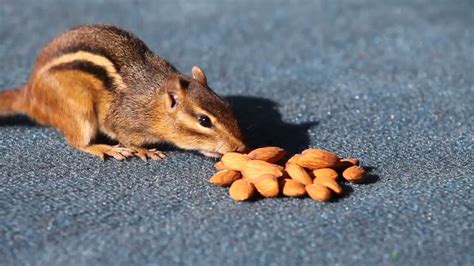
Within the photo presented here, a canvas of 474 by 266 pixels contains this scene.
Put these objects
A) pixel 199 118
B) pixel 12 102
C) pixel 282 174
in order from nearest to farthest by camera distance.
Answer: pixel 282 174 → pixel 199 118 → pixel 12 102

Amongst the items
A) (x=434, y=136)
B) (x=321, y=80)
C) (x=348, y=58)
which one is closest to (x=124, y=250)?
(x=434, y=136)

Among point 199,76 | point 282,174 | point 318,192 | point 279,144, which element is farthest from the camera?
point 279,144

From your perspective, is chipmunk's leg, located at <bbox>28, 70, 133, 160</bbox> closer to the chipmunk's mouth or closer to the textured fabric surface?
the textured fabric surface

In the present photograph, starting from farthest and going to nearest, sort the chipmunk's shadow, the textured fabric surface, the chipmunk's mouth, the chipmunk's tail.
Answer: the chipmunk's tail
the chipmunk's shadow
the chipmunk's mouth
the textured fabric surface

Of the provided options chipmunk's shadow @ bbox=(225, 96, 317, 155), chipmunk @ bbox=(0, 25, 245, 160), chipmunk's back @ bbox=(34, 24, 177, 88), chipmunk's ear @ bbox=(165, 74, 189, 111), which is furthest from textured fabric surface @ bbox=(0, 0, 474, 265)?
chipmunk's back @ bbox=(34, 24, 177, 88)

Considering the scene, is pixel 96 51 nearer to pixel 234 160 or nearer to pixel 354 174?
pixel 234 160

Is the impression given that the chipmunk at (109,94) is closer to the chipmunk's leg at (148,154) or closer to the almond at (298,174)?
the chipmunk's leg at (148,154)

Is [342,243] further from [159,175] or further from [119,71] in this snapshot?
[119,71]

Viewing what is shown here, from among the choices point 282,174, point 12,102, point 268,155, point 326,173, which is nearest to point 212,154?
point 268,155
